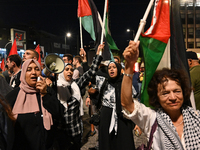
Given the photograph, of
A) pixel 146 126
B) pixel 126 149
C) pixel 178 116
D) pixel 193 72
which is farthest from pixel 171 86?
pixel 126 149

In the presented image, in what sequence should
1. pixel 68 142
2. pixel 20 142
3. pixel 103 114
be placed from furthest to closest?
pixel 103 114 < pixel 68 142 < pixel 20 142

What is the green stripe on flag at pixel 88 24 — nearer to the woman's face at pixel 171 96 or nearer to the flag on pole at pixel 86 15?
the flag on pole at pixel 86 15

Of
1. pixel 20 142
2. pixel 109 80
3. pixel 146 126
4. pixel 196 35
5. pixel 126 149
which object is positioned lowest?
pixel 126 149

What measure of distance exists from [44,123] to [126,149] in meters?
1.77

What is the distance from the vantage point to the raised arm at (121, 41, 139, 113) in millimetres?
1648

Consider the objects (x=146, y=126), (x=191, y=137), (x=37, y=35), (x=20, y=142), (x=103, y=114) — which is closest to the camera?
(x=191, y=137)

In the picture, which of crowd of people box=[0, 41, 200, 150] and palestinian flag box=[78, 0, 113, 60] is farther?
palestinian flag box=[78, 0, 113, 60]

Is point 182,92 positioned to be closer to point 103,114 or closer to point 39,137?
point 39,137

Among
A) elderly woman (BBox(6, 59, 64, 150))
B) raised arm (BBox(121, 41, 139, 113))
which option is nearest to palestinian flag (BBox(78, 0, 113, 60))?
elderly woman (BBox(6, 59, 64, 150))

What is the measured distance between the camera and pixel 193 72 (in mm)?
3596

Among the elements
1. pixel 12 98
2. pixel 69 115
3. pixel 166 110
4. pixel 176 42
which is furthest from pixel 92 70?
pixel 166 110

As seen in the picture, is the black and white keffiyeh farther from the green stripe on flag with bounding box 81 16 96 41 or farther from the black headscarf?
the green stripe on flag with bounding box 81 16 96 41

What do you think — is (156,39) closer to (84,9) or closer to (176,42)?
(176,42)

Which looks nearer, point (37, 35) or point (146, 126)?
point (146, 126)
